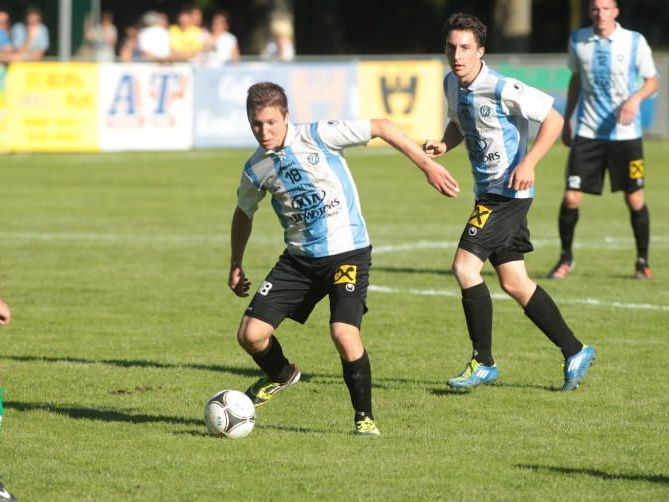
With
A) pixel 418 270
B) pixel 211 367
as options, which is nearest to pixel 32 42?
pixel 418 270

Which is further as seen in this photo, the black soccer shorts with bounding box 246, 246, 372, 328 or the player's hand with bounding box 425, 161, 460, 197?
the black soccer shorts with bounding box 246, 246, 372, 328

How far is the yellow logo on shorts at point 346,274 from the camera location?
6.91 meters

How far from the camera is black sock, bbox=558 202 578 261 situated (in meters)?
12.6

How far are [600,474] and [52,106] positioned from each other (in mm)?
19757

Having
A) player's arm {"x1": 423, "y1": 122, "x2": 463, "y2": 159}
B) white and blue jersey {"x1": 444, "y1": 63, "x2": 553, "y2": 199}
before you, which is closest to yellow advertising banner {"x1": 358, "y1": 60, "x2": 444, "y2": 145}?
player's arm {"x1": 423, "y1": 122, "x2": 463, "y2": 159}

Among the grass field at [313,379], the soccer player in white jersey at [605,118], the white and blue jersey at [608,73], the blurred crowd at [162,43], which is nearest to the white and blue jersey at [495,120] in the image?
the grass field at [313,379]

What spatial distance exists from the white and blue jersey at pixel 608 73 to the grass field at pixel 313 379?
1.28 m

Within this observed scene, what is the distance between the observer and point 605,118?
487 inches

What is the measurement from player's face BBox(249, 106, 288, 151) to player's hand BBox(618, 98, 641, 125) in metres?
5.43

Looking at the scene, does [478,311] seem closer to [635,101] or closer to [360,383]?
[360,383]

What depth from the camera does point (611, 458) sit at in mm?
6418

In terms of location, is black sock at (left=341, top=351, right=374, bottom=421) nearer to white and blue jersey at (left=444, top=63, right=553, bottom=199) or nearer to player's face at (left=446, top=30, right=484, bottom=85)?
white and blue jersey at (left=444, top=63, right=553, bottom=199)

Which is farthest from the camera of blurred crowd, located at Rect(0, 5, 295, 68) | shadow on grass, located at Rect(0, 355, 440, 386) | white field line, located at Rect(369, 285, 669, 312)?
blurred crowd, located at Rect(0, 5, 295, 68)

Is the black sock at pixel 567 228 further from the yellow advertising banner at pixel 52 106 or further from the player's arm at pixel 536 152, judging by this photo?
the yellow advertising banner at pixel 52 106
